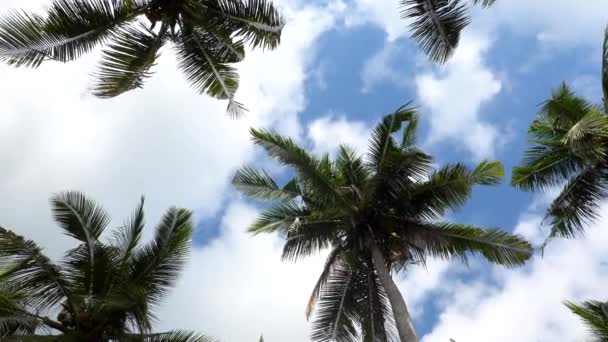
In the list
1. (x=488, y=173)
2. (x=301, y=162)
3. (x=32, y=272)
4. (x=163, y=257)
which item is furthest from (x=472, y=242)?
(x=32, y=272)

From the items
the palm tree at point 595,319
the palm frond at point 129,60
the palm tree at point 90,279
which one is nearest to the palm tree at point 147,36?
the palm frond at point 129,60

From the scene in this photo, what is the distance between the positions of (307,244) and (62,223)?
20.3ft

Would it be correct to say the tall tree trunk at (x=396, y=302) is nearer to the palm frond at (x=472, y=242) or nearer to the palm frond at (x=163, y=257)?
the palm frond at (x=472, y=242)

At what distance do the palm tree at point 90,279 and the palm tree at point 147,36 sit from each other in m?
3.64

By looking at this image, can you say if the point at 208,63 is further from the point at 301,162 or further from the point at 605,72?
the point at 605,72

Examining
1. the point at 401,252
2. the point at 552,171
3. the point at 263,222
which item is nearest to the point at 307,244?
the point at 263,222

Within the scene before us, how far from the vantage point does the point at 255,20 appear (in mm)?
11984

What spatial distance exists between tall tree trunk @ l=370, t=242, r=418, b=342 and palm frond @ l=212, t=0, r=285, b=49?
643 centimetres

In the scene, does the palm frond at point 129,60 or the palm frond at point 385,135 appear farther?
the palm frond at point 385,135

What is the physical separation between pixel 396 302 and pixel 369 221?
259 centimetres

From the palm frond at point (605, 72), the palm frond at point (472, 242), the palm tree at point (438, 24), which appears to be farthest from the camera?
the palm frond at point (605, 72)

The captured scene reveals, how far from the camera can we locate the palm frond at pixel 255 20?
1191 centimetres

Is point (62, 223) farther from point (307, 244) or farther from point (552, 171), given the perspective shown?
point (552, 171)

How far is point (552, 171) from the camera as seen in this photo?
740 inches
